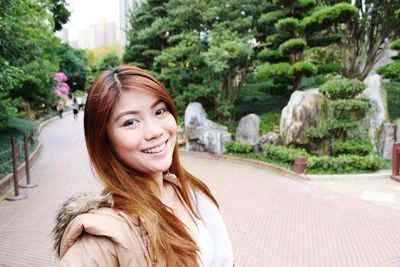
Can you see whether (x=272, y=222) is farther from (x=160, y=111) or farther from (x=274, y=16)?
(x=274, y=16)

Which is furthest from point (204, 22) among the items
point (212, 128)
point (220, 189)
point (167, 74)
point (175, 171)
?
point (175, 171)

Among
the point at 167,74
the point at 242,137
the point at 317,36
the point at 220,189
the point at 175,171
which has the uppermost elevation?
the point at 317,36

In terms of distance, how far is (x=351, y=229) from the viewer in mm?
6000

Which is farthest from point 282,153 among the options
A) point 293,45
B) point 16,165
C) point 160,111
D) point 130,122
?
point 130,122

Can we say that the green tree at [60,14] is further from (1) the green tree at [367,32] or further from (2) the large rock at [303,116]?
(1) the green tree at [367,32]

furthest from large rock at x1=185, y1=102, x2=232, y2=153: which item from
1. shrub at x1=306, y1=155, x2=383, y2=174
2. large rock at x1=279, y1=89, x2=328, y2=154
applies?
shrub at x1=306, y1=155, x2=383, y2=174

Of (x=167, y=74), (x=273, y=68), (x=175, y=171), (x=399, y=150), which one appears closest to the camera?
(x=175, y=171)

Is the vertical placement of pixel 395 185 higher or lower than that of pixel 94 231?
lower

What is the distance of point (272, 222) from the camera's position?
20.9 feet

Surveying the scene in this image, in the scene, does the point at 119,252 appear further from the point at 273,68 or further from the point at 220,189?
the point at 273,68

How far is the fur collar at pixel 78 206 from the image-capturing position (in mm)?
1110

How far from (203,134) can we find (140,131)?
39.8 feet

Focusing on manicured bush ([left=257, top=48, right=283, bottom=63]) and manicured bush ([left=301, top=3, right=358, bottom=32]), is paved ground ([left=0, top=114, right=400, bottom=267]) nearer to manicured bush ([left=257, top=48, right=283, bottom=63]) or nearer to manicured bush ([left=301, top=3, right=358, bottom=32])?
manicured bush ([left=257, top=48, right=283, bottom=63])

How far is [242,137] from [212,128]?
1.27 m
